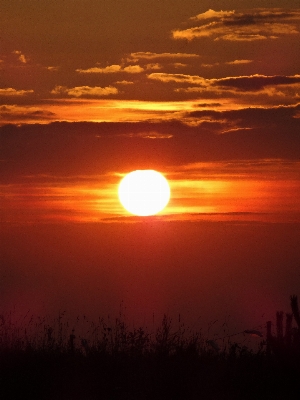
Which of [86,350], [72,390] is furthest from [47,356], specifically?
[72,390]

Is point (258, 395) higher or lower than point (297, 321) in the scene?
lower

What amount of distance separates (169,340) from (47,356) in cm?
198

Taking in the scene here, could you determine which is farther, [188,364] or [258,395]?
[188,364]

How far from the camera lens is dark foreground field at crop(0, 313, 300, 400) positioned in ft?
38.7

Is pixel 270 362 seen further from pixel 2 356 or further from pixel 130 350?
pixel 2 356

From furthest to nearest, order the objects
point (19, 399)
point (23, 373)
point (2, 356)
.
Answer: point (2, 356), point (23, 373), point (19, 399)

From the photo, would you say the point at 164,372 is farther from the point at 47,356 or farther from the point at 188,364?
the point at 47,356

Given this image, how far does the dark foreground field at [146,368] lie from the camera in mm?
11781

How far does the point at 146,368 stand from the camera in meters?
12.7

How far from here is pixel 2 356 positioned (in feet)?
44.5

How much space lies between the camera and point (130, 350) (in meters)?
13.6

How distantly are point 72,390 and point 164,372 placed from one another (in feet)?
4.55

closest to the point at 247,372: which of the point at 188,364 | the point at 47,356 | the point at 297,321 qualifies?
the point at 188,364

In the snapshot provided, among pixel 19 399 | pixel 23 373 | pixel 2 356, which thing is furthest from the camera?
pixel 2 356
